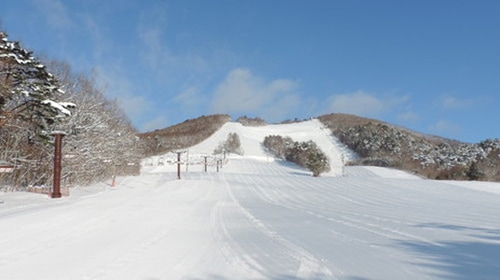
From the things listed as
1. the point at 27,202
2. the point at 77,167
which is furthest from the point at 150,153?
the point at 27,202

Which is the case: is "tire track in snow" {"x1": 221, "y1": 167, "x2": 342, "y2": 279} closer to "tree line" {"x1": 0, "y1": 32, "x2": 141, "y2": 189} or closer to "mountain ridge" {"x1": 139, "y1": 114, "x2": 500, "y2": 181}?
"tree line" {"x1": 0, "y1": 32, "x2": 141, "y2": 189}

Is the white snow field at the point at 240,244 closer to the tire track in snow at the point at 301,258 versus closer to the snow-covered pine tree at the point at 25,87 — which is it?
the tire track in snow at the point at 301,258

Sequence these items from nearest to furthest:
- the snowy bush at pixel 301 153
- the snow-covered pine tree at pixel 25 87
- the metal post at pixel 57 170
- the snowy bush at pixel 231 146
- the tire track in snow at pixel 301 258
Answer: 1. the tire track in snow at pixel 301 258
2. the metal post at pixel 57 170
3. the snow-covered pine tree at pixel 25 87
4. the snowy bush at pixel 301 153
5. the snowy bush at pixel 231 146

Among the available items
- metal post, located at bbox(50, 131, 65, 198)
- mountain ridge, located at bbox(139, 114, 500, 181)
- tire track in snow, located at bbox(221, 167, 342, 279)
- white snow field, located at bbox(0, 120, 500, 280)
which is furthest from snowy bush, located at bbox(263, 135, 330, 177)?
tire track in snow, located at bbox(221, 167, 342, 279)

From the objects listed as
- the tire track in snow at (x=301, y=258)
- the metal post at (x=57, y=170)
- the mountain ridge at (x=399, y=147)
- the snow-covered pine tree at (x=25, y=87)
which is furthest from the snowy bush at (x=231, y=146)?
the tire track in snow at (x=301, y=258)

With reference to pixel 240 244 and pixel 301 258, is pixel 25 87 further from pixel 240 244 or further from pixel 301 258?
pixel 301 258

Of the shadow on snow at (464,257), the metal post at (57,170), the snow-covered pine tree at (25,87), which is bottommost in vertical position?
the shadow on snow at (464,257)

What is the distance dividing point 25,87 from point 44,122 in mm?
1336

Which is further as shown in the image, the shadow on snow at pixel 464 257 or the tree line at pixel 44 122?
the tree line at pixel 44 122

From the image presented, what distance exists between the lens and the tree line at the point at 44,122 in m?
11.3

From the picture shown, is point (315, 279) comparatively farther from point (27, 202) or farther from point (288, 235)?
point (27, 202)

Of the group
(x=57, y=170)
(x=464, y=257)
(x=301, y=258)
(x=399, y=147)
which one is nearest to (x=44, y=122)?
(x=57, y=170)

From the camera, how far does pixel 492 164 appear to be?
25.3 metres

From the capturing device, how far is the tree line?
1134 cm
